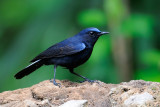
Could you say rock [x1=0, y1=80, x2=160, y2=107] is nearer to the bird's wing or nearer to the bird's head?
the bird's wing

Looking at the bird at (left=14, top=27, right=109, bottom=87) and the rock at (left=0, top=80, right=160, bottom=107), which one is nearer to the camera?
the rock at (left=0, top=80, right=160, bottom=107)

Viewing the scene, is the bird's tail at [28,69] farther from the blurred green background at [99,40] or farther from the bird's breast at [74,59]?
the blurred green background at [99,40]

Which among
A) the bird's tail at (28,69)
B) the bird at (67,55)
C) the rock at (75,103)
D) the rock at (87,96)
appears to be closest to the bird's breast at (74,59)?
the bird at (67,55)

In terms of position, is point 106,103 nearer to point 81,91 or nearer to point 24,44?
point 81,91

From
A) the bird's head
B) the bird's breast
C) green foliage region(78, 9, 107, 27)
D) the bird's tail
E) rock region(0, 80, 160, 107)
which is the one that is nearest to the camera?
rock region(0, 80, 160, 107)

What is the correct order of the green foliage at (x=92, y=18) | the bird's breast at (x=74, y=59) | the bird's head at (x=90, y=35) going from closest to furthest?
the bird's breast at (x=74, y=59)
the bird's head at (x=90, y=35)
the green foliage at (x=92, y=18)

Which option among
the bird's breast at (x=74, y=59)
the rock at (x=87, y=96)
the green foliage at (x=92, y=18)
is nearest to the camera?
the rock at (x=87, y=96)

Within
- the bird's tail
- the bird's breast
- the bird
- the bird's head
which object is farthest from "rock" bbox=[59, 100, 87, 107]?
the bird's head
